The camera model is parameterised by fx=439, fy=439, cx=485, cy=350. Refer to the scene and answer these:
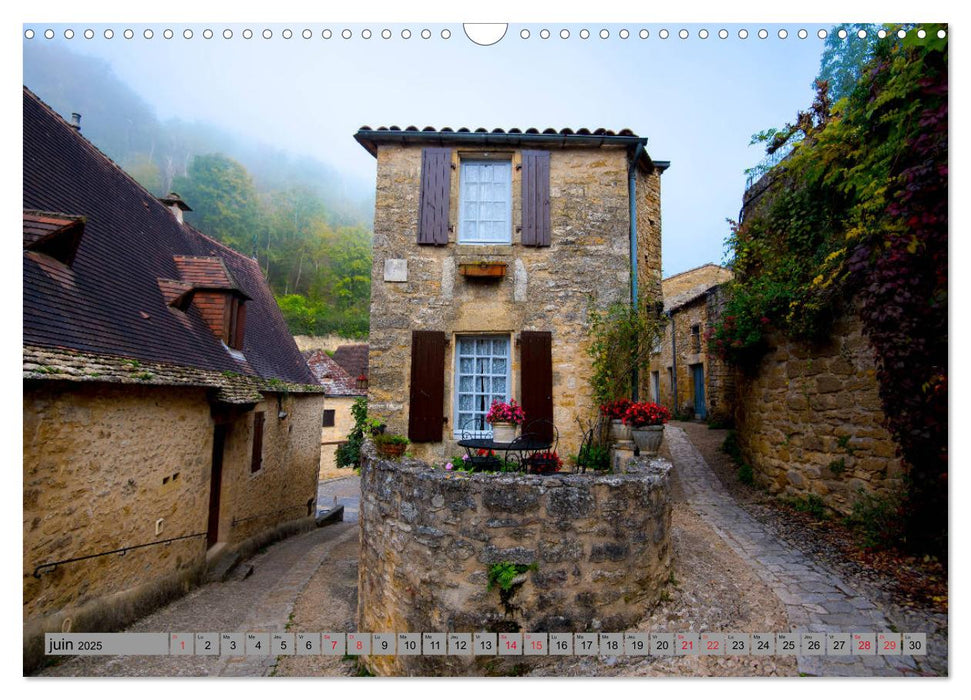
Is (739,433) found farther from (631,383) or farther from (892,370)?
(892,370)

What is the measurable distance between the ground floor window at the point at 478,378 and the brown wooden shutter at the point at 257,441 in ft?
18.4

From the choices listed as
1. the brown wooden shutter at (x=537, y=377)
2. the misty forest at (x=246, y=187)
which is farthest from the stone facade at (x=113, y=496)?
the brown wooden shutter at (x=537, y=377)

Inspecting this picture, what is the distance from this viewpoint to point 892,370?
3482mm

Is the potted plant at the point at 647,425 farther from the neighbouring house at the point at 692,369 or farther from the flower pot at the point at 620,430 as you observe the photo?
A: the neighbouring house at the point at 692,369

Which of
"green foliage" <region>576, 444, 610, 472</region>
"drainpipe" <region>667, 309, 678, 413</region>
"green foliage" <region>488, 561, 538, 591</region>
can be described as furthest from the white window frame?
"drainpipe" <region>667, 309, 678, 413</region>

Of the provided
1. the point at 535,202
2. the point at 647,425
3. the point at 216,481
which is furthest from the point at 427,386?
the point at 216,481

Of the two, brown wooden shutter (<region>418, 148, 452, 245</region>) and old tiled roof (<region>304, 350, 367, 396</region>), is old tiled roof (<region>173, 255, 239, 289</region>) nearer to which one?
brown wooden shutter (<region>418, 148, 452, 245</region>)

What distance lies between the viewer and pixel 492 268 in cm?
605

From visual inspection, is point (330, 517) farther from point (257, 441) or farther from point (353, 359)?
point (353, 359)

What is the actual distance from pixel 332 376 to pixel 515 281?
1630 cm

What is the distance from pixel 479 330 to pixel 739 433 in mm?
4837

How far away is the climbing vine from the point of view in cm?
286

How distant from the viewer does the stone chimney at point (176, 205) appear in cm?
992

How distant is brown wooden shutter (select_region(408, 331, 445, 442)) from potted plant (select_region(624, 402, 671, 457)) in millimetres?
2498
